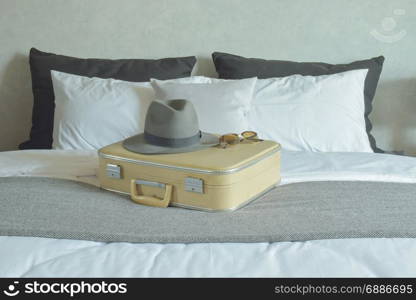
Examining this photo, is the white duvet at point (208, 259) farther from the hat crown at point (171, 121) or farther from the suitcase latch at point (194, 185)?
the hat crown at point (171, 121)

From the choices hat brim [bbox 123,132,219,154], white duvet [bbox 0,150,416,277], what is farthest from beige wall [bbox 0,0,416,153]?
white duvet [bbox 0,150,416,277]

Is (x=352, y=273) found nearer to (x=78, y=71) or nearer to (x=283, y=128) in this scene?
(x=283, y=128)

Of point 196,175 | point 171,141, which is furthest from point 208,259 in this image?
point 171,141

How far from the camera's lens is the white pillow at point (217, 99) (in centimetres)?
223

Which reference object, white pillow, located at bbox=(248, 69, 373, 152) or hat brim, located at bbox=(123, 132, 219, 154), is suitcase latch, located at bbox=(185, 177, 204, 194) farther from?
white pillow, located at bbox=(248, 69, 373, 152)

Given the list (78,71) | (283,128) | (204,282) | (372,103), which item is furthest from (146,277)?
(372,103)

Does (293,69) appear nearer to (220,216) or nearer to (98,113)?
(98,113)

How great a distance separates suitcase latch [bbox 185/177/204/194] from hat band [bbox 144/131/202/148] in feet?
0.50

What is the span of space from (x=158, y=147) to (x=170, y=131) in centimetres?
7

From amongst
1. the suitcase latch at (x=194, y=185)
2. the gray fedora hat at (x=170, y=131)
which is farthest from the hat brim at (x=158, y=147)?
the suitcase latch at (x=194, y=185)

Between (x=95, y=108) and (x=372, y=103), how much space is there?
132cm

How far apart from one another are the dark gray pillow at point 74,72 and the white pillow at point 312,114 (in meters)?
0.47

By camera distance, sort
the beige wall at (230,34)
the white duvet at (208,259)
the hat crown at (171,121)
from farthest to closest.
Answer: the beige wall at (230,34)
the hat crown at (171,121)
the white duvet at (208,259)

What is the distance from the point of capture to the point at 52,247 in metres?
1.40
